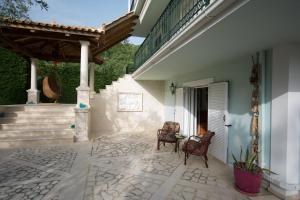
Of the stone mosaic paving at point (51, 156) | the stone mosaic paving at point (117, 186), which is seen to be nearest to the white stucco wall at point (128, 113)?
the stone mosaic paving at point (51, 156)

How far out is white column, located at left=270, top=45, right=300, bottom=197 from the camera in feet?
12.1

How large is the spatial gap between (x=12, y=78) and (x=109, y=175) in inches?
394

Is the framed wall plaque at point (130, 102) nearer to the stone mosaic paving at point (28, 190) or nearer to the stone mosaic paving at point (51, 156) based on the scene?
the stone mosaic paving at point (51, 156)

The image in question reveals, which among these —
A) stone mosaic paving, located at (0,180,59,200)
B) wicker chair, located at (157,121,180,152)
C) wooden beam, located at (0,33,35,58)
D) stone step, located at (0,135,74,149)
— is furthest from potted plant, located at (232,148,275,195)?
wooden beam, located at (0,33,35,58)

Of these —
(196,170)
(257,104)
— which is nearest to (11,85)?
(196,170)

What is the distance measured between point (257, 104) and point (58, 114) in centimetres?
762

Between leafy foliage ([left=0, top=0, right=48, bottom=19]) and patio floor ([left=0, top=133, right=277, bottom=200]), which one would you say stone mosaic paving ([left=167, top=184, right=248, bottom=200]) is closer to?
patio floor ([left=0, top=133, right=277, bottom=200])

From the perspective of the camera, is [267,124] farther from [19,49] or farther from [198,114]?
[19,49]

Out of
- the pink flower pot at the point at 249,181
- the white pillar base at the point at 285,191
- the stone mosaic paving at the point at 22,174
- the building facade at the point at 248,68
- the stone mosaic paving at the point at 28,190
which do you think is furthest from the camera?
the stone mosaic paving at the point at 22,174

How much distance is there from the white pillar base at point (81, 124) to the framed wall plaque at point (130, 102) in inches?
127

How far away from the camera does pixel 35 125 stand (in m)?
8.01

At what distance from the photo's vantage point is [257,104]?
437 centimetres

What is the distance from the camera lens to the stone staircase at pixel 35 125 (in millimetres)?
7223

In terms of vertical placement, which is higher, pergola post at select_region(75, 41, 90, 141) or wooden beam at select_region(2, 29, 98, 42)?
wooden beam at select_region(2, 29, 98, 42)
